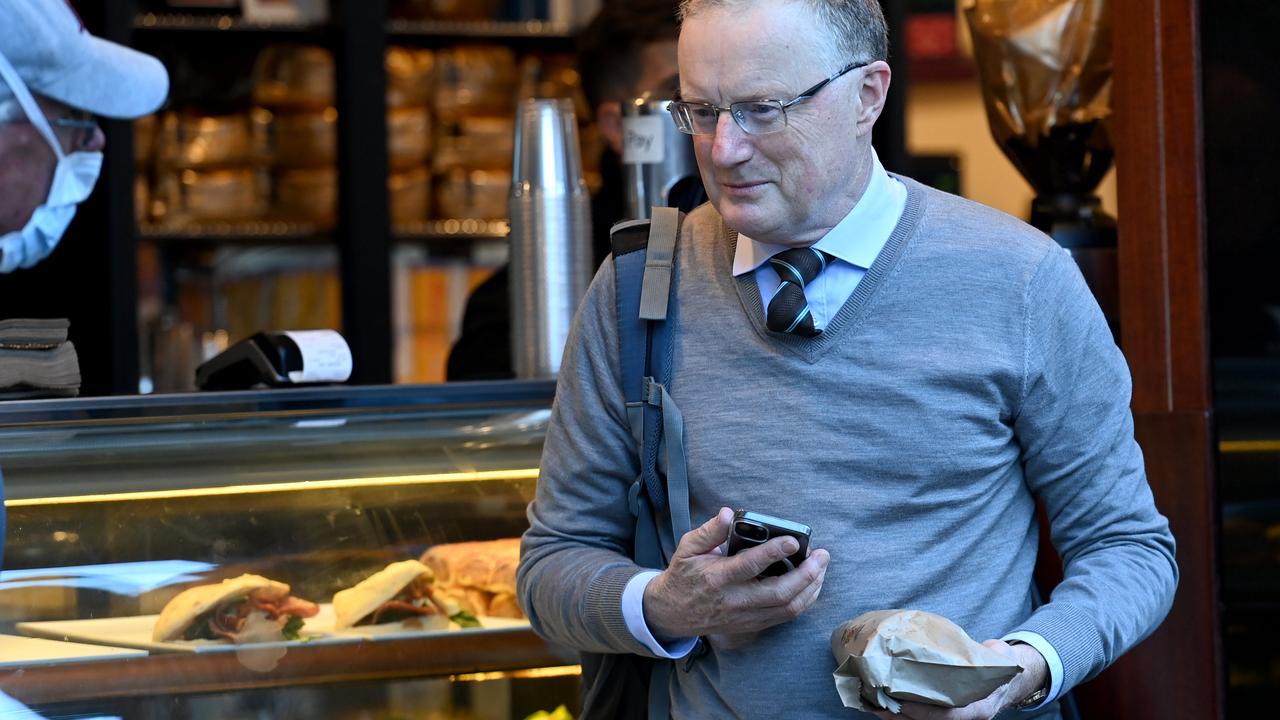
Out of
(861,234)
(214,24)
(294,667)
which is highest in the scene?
(214,24)

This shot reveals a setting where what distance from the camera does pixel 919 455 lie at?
4.56ft

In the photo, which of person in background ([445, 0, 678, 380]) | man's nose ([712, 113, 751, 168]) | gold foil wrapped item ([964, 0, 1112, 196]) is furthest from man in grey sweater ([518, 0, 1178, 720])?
person in background ([445, 0, 678, 380])

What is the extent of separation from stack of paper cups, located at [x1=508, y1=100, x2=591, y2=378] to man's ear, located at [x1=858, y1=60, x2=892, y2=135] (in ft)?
2.15

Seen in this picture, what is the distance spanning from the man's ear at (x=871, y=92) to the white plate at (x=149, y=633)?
2.63 feet

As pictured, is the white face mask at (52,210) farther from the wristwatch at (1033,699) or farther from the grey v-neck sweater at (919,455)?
the wristwatch at (1033,699)

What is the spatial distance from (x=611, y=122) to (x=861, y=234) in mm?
1417

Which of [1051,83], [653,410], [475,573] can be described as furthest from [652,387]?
[1051,83]

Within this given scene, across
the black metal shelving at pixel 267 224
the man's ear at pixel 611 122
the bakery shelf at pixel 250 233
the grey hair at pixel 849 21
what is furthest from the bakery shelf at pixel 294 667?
the bakery shelf at pixel 250 233

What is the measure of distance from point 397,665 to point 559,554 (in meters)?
0.38

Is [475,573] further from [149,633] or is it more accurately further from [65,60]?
[65,60]

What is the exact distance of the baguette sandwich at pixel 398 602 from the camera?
1720 millimetres

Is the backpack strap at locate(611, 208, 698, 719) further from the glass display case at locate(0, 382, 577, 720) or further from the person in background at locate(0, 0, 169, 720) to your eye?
the person in background at locate(0, 0, 169, 720)

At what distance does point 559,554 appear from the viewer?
147 cm

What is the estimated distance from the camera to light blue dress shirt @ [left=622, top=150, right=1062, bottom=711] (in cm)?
138
